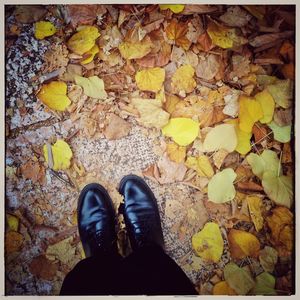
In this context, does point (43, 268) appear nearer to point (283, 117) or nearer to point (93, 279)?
point (93, 279)

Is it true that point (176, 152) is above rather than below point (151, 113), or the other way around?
below

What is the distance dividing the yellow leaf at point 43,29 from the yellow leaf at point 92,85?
0.17m

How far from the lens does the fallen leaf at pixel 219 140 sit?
3.41ft

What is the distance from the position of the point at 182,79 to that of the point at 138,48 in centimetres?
17

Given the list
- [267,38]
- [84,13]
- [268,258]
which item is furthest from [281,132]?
[84,13]

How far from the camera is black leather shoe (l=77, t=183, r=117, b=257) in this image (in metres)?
1.05

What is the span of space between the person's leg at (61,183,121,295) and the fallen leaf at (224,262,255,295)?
0.36 meters

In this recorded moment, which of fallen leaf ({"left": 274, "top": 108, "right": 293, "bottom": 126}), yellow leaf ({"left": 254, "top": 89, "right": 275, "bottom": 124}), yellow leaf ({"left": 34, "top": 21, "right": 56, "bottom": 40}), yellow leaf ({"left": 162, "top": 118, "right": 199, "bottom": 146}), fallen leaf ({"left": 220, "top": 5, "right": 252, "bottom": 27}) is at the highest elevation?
fallen leaf ({"left": 220, "top": 5, "right": 252, "bottom": 27})

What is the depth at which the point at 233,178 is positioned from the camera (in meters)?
1.04

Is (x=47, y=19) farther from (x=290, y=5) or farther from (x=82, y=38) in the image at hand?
(x=290, y=5)

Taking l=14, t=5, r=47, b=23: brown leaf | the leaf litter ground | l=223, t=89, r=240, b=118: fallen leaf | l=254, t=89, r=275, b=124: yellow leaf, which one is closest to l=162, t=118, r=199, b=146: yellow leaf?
the leaf litter ground

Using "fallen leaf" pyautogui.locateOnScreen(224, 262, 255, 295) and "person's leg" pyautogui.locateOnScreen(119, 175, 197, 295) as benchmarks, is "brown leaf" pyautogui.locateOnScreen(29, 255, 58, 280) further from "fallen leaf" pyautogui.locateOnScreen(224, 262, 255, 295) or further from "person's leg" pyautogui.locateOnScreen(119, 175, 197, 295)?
"fallen leaf" pyautogui.locateOnScreen(224, 262, 255, 295)

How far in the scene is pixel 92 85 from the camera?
104 centimetres

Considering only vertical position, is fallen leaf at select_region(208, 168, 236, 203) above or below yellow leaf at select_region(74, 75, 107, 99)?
below
